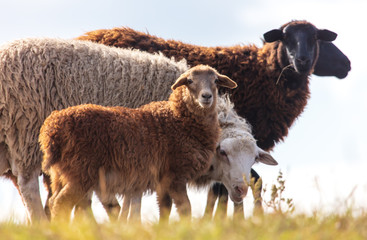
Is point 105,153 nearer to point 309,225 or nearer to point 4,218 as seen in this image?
point 4,218

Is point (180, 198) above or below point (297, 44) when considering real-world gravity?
below

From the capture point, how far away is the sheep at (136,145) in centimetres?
527

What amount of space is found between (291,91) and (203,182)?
10.3ft

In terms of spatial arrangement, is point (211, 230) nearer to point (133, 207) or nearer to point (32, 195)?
point (133, 207)

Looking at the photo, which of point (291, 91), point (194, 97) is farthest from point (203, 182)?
point (291, 91)

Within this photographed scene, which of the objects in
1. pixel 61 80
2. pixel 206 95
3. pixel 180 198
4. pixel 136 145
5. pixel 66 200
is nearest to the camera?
pixel 66 200

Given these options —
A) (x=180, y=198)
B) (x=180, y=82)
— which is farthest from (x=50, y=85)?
(x=180, y=198)

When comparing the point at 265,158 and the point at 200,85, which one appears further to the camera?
the point at 265,158

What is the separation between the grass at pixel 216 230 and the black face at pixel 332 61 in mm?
7901

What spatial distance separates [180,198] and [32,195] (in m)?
2.12

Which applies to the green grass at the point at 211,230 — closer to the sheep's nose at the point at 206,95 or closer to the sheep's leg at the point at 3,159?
the sheep's nose at the point at 206,95

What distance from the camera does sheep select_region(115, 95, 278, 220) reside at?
21.8ft

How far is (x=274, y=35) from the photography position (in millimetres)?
9992

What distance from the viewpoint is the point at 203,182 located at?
23.8 ft
